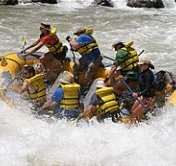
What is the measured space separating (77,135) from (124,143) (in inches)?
24.6

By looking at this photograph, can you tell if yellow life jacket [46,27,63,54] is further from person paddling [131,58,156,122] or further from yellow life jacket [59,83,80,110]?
person paddling [131,58,156,122]

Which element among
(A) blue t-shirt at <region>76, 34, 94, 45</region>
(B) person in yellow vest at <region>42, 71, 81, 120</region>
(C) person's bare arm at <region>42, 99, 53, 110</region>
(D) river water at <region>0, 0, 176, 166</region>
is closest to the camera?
(D) river water at <region>0, 0, 176, 166</region>

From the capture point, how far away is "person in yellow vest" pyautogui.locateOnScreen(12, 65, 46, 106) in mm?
7250

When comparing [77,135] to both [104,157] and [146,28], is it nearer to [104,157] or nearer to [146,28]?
[104,157]

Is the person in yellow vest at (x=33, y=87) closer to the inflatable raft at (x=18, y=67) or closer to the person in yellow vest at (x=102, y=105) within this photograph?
the inflatable raft at (x=18, y=67)

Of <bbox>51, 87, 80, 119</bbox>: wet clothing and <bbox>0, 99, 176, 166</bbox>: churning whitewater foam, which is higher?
<bbox>51, 87, 80, 119</bbox>: wet clothing

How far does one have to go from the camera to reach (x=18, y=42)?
45.7 ft

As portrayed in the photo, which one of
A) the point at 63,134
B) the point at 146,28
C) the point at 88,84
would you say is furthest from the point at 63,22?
the point at 63,134

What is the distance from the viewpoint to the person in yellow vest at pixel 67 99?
6.84m

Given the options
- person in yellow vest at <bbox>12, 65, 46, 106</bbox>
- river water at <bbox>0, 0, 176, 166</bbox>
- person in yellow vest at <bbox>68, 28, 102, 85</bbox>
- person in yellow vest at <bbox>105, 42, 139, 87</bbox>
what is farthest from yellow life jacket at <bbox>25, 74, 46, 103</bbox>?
person in yellow vest at <bbox>105, 42, 139, 87</bbox>

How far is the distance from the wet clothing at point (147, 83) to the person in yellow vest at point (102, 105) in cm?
43

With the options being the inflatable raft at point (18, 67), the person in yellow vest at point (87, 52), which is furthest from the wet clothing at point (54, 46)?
the person in yellow vest at point (87, 52)

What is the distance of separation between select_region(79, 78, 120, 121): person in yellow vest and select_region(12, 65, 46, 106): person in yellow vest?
0.79 metres

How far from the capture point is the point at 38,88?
733 cm
